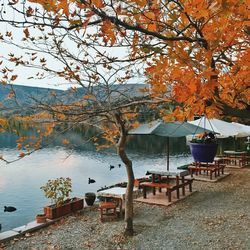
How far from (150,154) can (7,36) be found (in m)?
34.3

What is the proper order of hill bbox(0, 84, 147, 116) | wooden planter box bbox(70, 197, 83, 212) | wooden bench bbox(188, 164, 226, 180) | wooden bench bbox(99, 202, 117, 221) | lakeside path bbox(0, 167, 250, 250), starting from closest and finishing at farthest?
hill bbox(0, 84, 147, 116)
lakeside path bbox(0, 167, 250, 250)
wooden bench bbox(99, 202, 117, 221)
wooden planter box bbox(70, 197, 83, 212)
wooden bench bbox(188, 164, 226, 180)

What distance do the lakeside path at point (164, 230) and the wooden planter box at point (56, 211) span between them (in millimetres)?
236

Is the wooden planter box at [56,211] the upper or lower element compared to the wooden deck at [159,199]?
lower

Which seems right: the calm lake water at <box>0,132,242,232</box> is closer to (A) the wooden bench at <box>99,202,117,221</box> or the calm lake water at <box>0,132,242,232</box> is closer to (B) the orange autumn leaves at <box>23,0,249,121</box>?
(A) the wooden bench at <box>99,202,117,221</box>

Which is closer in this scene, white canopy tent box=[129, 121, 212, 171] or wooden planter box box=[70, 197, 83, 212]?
wooden planter box box=[70, 197, 83, 212]

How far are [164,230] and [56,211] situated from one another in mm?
2962

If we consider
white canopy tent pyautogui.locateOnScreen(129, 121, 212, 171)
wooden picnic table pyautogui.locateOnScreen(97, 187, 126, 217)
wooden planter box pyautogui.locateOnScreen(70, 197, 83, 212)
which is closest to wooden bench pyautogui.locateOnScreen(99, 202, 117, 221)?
wooden picnic table pyautogui.locateOnScreen(97, 187, 126, 217)

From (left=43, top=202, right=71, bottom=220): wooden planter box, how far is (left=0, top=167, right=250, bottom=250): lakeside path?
24cm

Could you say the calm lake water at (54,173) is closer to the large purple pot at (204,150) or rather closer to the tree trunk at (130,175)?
the tree trunk at (130,175)

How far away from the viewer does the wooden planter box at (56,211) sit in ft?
27.8

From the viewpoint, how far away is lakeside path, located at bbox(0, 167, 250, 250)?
6.55 meters

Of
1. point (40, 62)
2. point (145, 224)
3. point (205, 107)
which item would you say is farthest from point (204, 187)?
point (205, 107)

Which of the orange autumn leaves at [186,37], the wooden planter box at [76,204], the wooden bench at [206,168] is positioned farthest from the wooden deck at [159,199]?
the orange autumn leaves at [186,37]

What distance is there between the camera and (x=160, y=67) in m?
2.11
